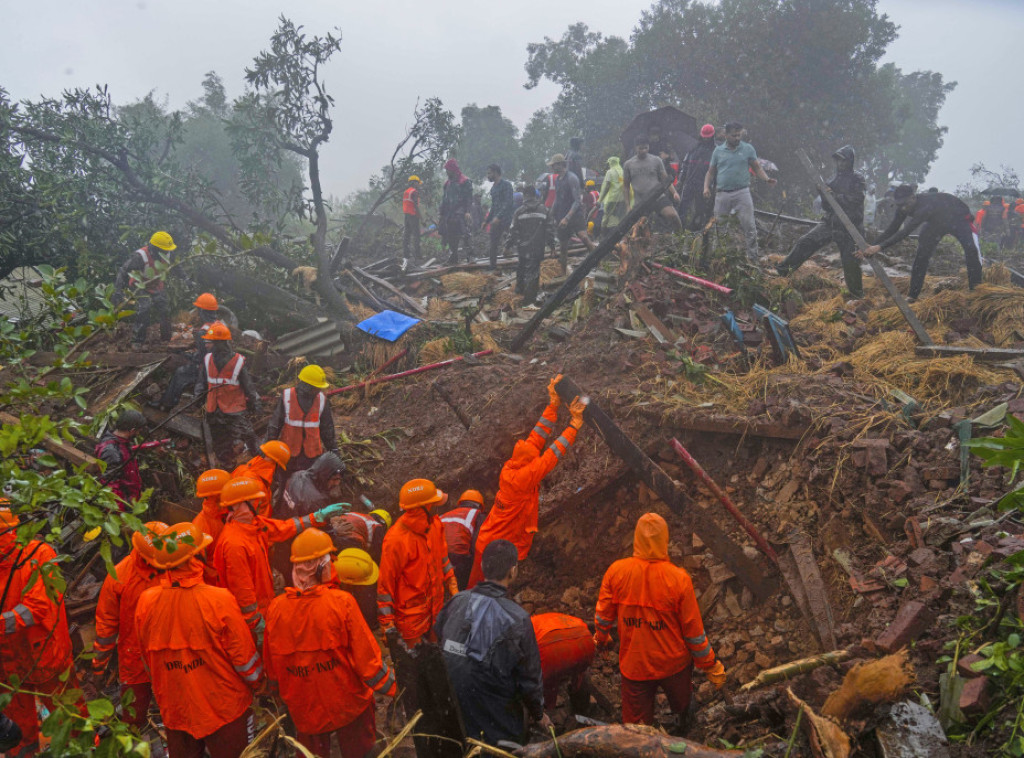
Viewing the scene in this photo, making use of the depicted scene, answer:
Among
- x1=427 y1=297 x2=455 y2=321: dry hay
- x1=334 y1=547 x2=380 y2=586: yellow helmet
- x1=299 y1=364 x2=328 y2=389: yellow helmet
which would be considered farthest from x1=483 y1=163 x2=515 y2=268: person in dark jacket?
x1=334 y1=547 x2=380 y2=586: yellow helmet

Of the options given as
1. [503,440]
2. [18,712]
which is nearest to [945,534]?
[503,440]

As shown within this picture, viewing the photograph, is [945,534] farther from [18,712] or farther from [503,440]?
[18,712]

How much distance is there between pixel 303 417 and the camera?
617cm

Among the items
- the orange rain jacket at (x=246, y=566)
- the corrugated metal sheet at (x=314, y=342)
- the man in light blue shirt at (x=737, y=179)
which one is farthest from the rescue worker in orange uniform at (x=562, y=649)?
the man in light blue shirt at (x=737, y=179)

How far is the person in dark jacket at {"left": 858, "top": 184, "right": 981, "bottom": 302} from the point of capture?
7746 millimetres

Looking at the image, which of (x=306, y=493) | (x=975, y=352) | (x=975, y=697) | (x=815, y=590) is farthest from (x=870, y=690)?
(x=975, y=352)

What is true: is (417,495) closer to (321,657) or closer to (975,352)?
(321,657)

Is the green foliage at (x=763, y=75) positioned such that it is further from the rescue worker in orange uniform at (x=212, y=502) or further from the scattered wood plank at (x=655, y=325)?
the rescue worker in orange uniform at (x=212, y=502)

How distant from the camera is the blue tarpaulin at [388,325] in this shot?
31.3 feet

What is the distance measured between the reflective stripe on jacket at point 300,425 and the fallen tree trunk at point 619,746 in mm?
4277

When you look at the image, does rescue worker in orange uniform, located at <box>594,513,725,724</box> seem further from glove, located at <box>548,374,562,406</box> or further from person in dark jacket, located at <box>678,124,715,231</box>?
person in dark jacket, located at <box>678,124,715,231</box>

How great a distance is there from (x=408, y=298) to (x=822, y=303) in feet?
24.6

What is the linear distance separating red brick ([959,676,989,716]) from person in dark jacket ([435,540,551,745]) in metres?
2.01

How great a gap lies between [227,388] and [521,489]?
161 inches
